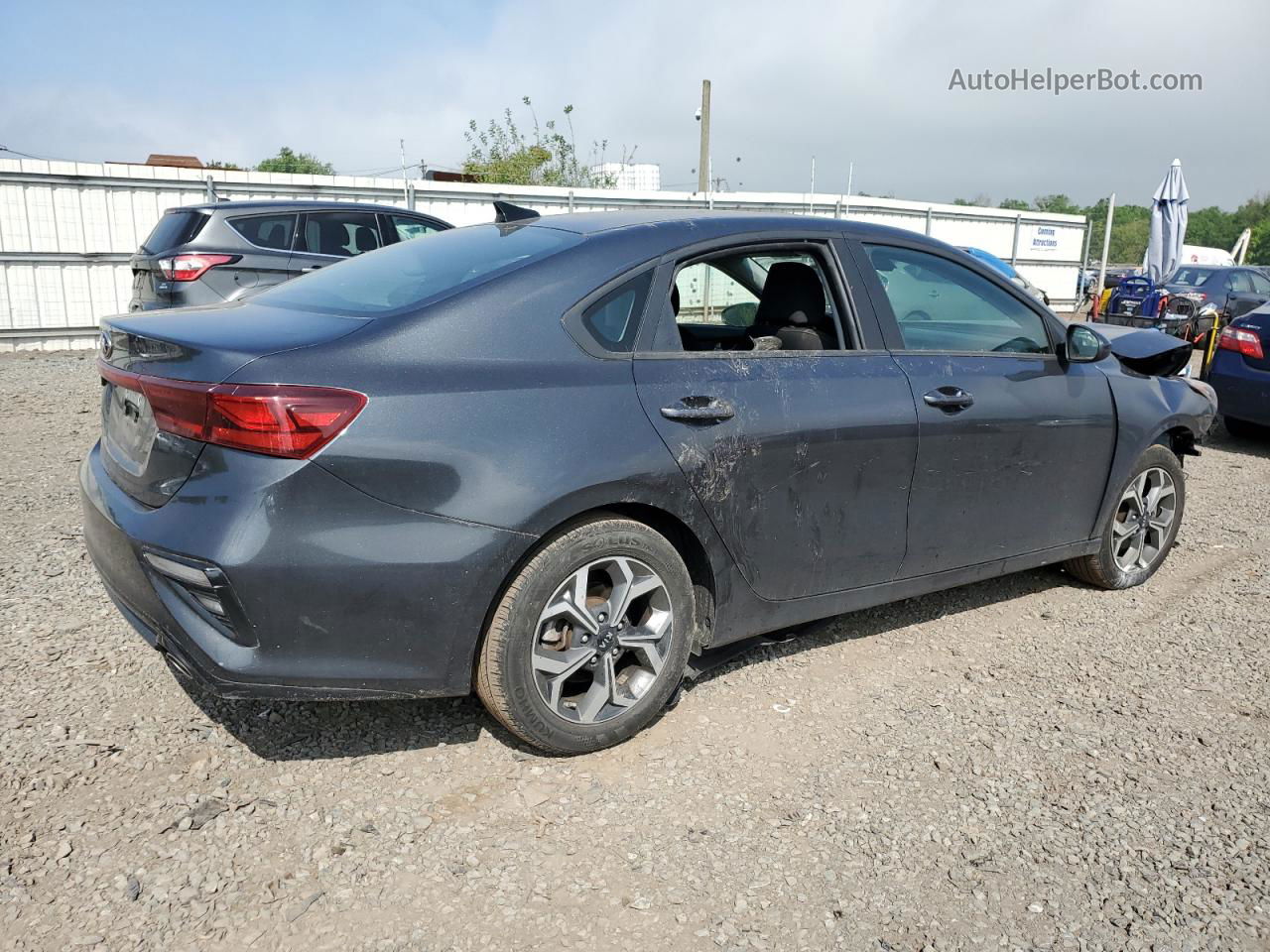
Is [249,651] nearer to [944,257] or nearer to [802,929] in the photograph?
[802,929]

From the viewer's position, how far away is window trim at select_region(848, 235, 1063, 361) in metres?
3.67

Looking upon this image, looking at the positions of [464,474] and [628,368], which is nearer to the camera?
[464,474]

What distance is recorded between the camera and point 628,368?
9.87 feet

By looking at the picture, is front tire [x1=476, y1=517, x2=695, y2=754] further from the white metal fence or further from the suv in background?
the white metal fence

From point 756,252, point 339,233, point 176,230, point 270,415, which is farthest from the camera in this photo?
point 339,233

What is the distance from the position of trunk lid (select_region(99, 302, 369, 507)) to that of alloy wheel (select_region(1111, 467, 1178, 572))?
366 cm

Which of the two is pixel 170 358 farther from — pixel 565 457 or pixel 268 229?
pixel 268 229

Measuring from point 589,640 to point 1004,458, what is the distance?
6.37 feet

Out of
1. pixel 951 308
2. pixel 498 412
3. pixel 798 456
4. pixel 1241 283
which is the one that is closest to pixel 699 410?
pixel 798 456

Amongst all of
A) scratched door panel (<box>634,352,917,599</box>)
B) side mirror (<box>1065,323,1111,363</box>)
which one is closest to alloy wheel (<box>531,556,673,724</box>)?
scratched door panel (<box>634,352,917,599</box>)

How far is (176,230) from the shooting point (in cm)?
893

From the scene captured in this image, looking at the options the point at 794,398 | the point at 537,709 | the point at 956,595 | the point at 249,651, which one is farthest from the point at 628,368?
the point at 956,595

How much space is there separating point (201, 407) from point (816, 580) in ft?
6.77

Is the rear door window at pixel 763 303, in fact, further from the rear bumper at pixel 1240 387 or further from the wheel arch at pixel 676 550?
the rear bumper at pixel 1240 387
